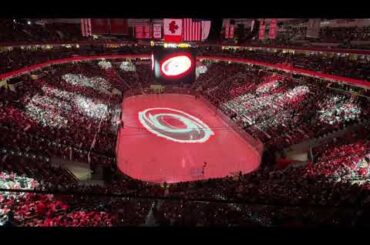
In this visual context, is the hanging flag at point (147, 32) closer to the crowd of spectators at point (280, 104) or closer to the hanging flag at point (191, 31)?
the hanging flag at point (191, 31)

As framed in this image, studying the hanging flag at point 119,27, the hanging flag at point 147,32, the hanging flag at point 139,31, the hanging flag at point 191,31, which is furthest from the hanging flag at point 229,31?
the hanging flag at point 191,31

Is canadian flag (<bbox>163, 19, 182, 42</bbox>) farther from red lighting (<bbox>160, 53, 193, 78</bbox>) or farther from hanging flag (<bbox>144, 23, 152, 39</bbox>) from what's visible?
hanging flag (<bbox>144, 23, 152, 39</bbox>)

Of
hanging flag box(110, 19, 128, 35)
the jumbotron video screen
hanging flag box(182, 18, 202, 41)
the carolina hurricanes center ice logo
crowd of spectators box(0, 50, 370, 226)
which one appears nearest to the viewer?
crowd of spectators box(0, 50, 370, 226)

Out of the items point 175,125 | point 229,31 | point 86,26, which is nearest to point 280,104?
point 229,31

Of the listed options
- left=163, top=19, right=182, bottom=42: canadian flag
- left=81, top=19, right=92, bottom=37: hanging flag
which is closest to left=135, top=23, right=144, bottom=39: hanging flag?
left=81, top=19, right=92, bottom=37: hanging flag

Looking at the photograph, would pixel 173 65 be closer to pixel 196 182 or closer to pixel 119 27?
pixel 196 182
